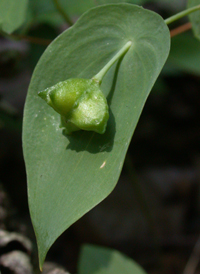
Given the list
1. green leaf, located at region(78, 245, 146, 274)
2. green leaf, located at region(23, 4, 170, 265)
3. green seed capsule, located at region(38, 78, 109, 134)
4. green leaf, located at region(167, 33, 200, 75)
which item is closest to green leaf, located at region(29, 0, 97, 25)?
green leaf, located at region(167, 33, 200, 75)

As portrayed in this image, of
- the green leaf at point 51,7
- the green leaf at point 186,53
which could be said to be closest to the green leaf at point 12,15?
the green leaf at point 51,7

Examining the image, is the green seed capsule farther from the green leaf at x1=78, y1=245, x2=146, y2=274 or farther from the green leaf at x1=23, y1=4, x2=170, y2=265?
the green leaf at x1=78, y1=245, x2=146, y2=274

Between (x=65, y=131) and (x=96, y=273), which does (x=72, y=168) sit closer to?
(x=65, y=131)

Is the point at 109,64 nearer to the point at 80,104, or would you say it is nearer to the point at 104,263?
the point at 80,104

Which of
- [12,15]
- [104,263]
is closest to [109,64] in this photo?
[12,15]

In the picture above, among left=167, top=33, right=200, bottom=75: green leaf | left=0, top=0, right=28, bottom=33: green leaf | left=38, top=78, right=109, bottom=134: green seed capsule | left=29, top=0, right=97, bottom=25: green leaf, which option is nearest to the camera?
left=38, top=78, right=109, bottom=134: green seed capsule

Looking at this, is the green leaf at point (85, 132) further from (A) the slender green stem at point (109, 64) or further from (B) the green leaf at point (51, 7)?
(B) the green leaf at point (51, 7)
